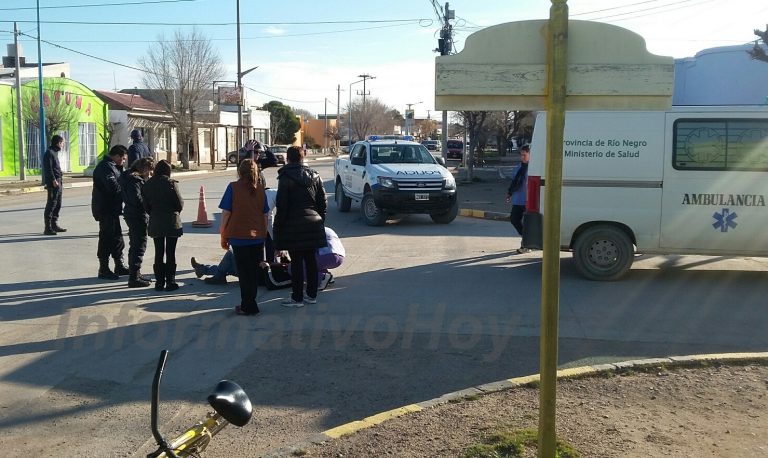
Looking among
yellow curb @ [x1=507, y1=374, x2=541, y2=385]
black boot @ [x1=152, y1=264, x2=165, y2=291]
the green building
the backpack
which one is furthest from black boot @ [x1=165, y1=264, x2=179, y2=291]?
the green building

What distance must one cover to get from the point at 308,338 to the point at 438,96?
12.7 ft

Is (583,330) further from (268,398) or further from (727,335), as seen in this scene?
(268,398)

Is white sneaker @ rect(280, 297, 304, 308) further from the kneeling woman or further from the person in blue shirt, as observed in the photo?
the person in blue shirt

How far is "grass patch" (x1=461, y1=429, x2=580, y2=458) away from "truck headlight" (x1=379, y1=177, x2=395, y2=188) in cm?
1165

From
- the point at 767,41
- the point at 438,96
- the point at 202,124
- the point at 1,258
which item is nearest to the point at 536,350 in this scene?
the point at 438,96

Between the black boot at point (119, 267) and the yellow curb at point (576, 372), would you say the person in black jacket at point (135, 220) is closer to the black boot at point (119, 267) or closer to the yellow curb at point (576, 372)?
the black boot at point (119, 267)

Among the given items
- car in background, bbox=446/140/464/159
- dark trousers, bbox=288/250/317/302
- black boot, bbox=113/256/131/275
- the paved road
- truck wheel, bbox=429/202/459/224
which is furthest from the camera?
car in background, bbox=446/140/464/159

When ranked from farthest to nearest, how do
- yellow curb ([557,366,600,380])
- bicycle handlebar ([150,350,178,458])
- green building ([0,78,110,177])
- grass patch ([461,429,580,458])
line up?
green building ([0,78,110,177]), yellow curb ([557,366,600,380]), grass patch ([461,429,580,458]), bicycle handlebar ([150,350,178,458])

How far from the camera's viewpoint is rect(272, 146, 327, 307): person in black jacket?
8.05m

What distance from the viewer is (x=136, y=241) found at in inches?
367

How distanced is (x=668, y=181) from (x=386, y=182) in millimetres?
7386

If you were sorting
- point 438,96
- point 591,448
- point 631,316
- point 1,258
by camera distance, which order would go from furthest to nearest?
point 1,258, point 631,316, point 591,448, point 438,96

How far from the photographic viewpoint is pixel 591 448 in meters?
4.29

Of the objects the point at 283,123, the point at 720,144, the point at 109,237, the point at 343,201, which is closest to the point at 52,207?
the point at 109,237
